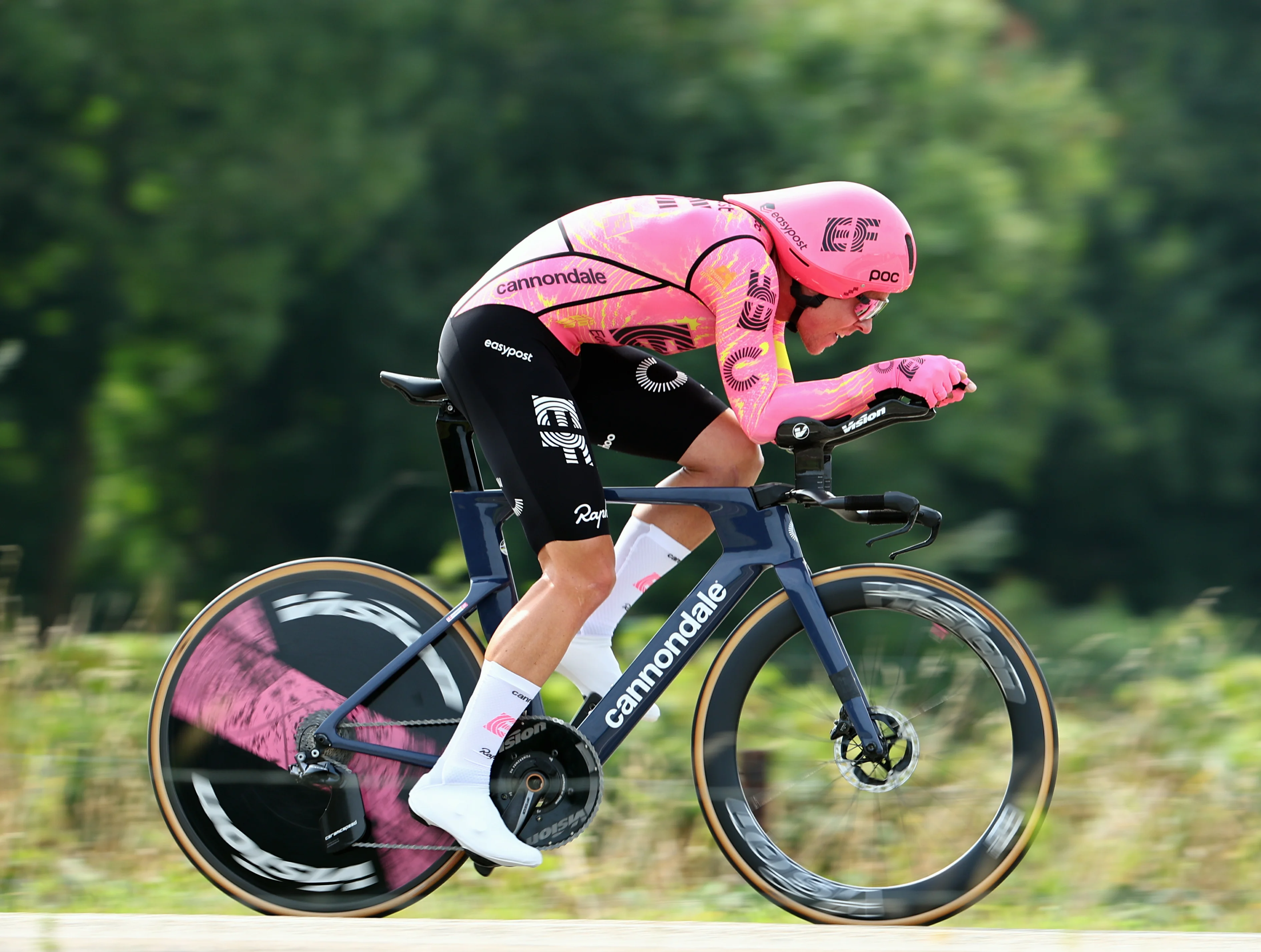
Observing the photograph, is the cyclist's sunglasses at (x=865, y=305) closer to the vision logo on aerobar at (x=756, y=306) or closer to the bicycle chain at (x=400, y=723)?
the vision logo on aerobar at (x=756, y=306)

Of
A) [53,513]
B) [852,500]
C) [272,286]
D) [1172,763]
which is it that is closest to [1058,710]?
[1172,763]

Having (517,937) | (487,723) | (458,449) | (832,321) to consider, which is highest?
(832,321)

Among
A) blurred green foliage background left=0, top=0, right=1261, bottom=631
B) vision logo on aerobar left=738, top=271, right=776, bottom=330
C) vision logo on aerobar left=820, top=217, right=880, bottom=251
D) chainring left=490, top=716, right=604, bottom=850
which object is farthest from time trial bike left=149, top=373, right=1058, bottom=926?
blurred green foliage background left=0, top=0, right=1261, bottom=631

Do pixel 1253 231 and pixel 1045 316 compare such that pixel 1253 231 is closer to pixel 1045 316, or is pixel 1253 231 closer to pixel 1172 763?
pixel 1045 316

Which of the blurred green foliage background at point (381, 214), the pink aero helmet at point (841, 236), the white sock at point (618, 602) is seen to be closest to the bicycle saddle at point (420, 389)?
the white sock at point (618, 602)

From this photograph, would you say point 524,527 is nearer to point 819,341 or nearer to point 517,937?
point 819,341

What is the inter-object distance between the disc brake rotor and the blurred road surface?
324 millimetres

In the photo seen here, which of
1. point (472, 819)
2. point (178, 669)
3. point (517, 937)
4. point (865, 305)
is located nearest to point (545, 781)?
point (472, 819)

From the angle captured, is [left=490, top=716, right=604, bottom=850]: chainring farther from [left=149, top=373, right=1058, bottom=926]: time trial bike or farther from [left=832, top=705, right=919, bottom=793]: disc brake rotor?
[left=832, top=705, right=919, bottom=793]: disc brake rotor

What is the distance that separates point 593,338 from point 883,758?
113cm

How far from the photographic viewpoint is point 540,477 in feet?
10.6

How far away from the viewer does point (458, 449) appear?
11.6ft

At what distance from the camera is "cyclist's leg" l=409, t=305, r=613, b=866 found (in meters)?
3.25

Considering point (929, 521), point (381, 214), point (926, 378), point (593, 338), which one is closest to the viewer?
point (926, 378)
